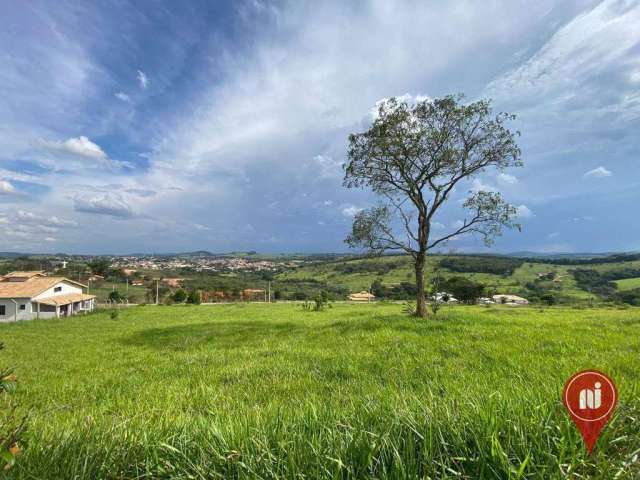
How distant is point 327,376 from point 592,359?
4973 mm

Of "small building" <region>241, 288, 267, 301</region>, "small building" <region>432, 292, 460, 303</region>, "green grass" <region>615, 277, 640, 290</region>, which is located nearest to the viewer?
"small building" <region>432, 292, 460, 303</region>

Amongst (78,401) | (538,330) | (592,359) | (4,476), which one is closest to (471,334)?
(538,330)

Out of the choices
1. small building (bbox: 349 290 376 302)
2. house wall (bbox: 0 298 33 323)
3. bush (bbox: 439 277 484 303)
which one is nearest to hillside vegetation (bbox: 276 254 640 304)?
bush (bbox: 439 277 484 303)

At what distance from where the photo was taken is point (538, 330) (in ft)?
32.9

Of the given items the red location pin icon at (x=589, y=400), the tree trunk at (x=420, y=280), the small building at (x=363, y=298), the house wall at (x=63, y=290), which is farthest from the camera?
the small building at (x=363, y=298)

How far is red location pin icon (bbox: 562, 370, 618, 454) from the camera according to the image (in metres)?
1.71

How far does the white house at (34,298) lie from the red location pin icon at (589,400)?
59.3 m

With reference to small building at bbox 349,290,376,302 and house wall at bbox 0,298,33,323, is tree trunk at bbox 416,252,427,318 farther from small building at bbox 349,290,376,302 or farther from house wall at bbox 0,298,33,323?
small building at bbox 349,290,376,302

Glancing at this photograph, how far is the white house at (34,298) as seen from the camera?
149ft

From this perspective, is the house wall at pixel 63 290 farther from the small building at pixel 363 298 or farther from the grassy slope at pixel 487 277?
the grassy slope at pixel 487 277

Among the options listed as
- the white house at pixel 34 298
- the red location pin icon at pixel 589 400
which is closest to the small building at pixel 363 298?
the white house at pixel 34 298

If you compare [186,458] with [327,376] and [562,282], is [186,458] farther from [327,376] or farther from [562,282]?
[562,282]

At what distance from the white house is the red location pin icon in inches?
2334

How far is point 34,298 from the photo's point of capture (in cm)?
4612
